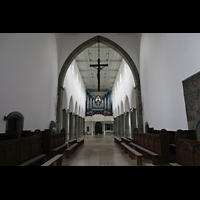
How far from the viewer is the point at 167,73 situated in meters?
5.53

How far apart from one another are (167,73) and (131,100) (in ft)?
19.4

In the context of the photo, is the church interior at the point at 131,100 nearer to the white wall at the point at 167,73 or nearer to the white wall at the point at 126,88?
the white wall at the point at 167,73

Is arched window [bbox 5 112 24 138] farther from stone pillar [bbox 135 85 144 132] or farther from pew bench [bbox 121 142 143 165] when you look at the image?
stone pillar [bbox 135 85 144 132]

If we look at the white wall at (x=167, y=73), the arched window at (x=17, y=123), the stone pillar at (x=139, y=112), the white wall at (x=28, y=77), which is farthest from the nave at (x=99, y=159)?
the stone pillar at (x=139, y=112)

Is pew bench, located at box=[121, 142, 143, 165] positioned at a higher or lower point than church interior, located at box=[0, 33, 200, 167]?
lower

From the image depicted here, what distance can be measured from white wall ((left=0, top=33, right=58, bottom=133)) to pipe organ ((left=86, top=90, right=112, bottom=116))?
50.1 feet

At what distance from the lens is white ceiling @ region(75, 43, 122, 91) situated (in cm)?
1287

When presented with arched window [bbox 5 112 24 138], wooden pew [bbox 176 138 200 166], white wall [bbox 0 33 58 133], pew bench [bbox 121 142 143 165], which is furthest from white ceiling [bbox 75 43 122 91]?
wooden pew [bbox 176 138 200 166]

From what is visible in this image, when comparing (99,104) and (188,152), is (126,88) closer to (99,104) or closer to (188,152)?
(188,152)
